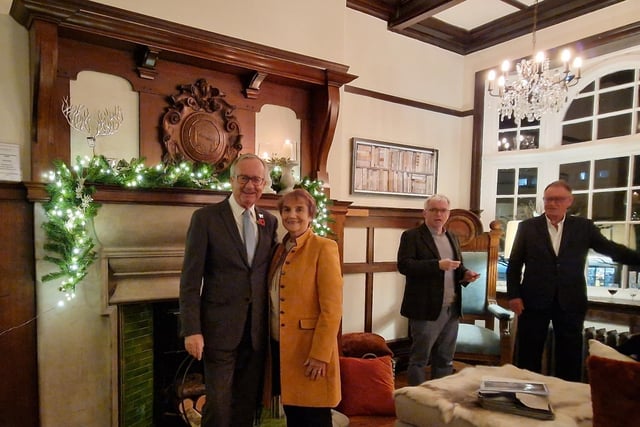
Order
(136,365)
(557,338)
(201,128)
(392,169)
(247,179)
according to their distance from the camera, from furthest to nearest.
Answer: (392,169)
(201,128)
(557,338)
(136,365)
(247,179)

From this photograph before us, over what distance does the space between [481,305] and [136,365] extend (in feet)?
8.70

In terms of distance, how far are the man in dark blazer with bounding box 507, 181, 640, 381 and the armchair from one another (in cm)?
53

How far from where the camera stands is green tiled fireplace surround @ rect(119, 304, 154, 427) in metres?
2.13

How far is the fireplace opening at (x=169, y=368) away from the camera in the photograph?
2.34 m

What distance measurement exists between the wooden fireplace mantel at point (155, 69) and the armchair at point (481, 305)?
1.51 meters

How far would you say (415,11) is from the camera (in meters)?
3.34

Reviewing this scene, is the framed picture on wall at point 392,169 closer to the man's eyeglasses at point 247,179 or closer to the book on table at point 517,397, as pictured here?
the man's eyeglasses at point 247,179

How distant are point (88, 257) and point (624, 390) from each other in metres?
2.32

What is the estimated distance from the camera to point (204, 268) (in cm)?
168

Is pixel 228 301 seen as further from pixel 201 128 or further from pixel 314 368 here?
pixel 201 128

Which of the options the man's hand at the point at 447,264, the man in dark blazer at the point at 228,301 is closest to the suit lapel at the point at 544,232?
the man's hand at the point at 447,264

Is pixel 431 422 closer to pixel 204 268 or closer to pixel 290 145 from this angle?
pixel 204 268

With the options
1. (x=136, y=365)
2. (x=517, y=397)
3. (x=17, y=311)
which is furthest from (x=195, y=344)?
(x=517, y=397)

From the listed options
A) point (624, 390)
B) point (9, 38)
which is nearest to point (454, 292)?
point (624, 390)
